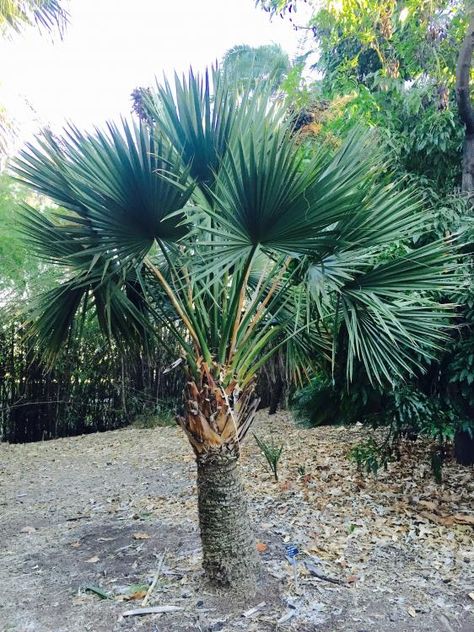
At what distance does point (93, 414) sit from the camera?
8391 mm

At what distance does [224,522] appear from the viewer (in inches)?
105

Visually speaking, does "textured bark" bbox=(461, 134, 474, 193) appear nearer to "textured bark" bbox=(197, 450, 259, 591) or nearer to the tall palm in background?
"textured bark" bbox=(197, 450, 259, 591)

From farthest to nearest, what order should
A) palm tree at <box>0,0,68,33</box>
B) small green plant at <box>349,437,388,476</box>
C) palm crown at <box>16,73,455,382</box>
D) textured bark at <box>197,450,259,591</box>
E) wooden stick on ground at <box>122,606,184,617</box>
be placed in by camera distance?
palm tree at <box>0,0,68,33</box> < small green plant at <box>349,437,388,476</box> < textured bark at <box>197,450,259,591</box> < wooden stick on ground at <box>122,606,184,617</box> < palm crown at <box>16,73,455,382</box>

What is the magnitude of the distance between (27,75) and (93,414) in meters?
5.08

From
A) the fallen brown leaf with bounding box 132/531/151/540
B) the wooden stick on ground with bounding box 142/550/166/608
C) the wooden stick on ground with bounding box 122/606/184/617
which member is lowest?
the wooden stick on ground with bounding box 122/606/184/617

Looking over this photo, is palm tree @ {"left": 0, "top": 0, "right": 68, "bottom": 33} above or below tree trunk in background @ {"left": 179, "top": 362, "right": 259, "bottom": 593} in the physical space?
above

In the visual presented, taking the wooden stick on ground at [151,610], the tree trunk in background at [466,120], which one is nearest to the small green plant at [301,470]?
the tree trunk in background at [466,120]

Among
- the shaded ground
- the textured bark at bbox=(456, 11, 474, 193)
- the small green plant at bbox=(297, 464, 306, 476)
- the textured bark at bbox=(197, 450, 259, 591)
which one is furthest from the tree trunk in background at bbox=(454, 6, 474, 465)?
the textured bark at bbox=(197, 450, 259, 591)

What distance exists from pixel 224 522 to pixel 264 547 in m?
0.69

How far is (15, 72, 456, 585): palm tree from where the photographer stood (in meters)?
2.39

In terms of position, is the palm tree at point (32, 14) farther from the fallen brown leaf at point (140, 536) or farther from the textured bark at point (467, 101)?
the fallen brown leaf at point (140, 536)

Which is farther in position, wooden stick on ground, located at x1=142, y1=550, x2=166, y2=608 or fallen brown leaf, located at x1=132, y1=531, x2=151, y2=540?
fallen brown leaf, located at x1=132, y1=531, x2=151, y2=540

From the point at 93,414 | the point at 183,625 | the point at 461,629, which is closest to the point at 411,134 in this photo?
the point at 461,629

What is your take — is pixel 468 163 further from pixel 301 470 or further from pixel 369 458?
pixel 301 470
